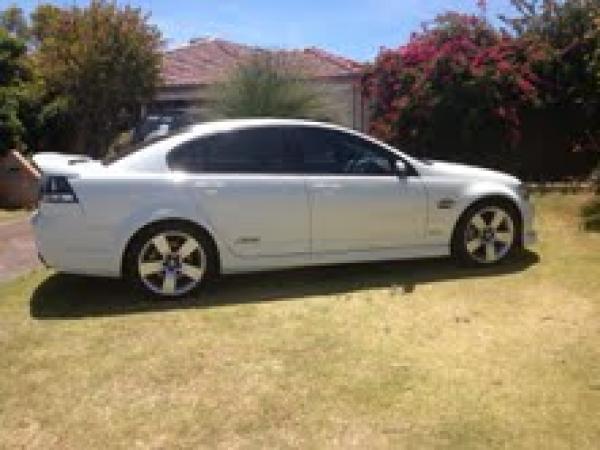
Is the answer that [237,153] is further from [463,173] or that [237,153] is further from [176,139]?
[463,173]

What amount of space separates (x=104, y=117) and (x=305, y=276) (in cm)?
1208

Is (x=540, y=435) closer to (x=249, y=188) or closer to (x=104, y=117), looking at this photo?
(x=249, y=188)

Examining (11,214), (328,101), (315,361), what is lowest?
(315,361)

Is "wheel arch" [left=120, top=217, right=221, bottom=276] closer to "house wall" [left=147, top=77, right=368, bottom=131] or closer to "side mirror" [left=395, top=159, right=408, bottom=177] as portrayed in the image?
"side mirror" [left=395, top=159, right=408, bottom=177]

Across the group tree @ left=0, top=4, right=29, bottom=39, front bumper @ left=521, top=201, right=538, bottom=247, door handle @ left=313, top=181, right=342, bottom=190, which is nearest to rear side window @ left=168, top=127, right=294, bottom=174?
door handle @ left=313, top=181, right=342, bottom=190

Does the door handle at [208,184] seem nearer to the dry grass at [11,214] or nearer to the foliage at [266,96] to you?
the dry grass at [11,214]

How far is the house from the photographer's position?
1761 centimetres

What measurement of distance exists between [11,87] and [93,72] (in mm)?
1742

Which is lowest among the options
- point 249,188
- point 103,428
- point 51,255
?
point 103,428

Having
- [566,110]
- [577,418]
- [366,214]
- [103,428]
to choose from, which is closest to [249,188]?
[366,214]

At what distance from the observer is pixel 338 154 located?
8461mm

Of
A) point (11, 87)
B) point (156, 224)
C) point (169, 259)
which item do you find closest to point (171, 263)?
point (169, 259)

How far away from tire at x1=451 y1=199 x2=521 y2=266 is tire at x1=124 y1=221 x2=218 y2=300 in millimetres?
2524

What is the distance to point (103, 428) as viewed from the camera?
17.1 feet
